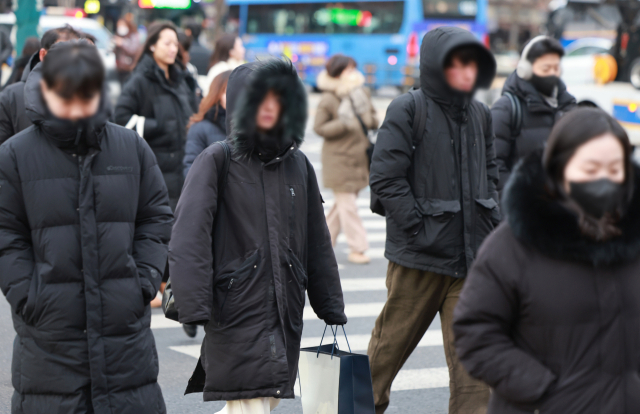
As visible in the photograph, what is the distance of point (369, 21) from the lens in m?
29.2

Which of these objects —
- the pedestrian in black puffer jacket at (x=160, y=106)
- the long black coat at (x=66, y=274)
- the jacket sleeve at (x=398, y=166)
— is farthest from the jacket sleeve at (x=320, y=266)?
the pedestrian in black puffer jacket at (x=160, y=106)

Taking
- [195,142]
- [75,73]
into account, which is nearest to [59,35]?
[195,142]

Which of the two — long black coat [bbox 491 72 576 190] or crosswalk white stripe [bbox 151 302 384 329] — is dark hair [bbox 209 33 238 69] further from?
long black coat [bbox 491 72 576 190]

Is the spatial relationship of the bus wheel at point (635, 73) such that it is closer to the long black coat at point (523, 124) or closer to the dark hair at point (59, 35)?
the long black coat at point (523, 124)

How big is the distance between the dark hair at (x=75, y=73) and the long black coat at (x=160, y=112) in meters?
3.76

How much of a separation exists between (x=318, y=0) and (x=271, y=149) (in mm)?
27526

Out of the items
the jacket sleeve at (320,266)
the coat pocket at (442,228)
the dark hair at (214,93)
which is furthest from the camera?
the dark hair at (214,93)

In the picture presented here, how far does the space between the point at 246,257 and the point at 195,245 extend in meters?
0.21

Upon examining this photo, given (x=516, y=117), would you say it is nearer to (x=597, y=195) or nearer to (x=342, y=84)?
(x=597, y=195)

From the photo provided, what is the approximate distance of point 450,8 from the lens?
28.6 meters

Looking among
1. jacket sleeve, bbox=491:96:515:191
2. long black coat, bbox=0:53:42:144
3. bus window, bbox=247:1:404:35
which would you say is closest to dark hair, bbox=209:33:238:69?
long black coat, bbox=0:53:42:144

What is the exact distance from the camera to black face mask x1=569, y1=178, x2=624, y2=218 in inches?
90.7

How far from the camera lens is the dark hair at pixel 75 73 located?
2.66 m

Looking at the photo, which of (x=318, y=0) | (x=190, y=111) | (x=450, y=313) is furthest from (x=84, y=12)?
(x=450, y=313)
